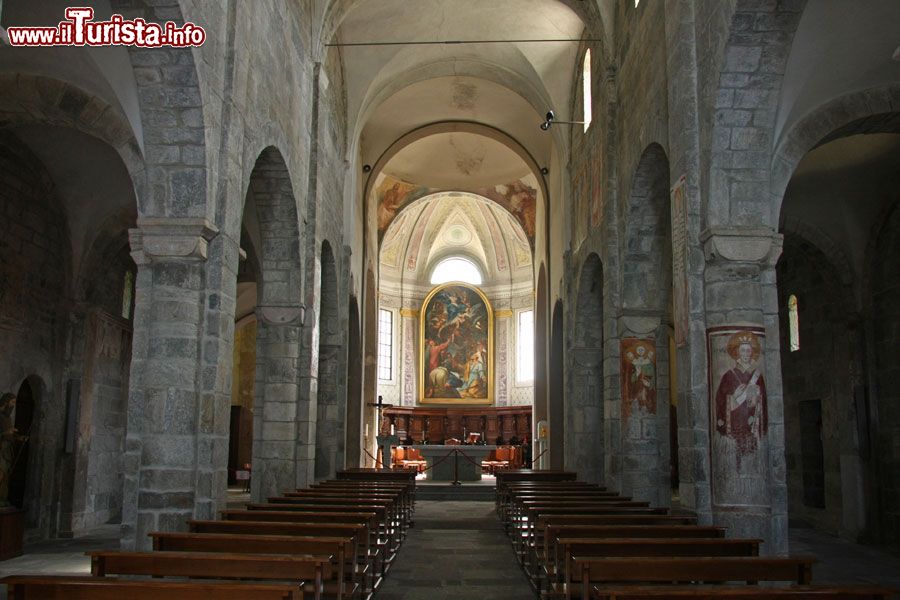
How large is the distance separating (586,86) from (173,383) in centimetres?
1271

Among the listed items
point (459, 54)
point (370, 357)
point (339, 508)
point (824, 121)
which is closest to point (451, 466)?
point (370, 357)

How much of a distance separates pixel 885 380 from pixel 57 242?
14.5 meters

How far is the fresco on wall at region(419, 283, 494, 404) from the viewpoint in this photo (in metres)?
35.4

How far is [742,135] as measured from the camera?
9039 millimetres

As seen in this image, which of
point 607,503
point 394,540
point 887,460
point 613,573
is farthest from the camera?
point 887,460

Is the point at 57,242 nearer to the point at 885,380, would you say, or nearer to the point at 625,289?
the point at 625,289

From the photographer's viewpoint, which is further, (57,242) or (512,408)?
(512,408)

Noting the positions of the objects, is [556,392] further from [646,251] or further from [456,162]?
[646,251]

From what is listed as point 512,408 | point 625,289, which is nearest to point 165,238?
point 625,289

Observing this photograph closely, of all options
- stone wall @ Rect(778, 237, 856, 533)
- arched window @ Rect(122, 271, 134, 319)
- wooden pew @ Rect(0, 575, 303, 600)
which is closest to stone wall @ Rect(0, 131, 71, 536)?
arched window @ Rect(122, 271, 134, 319)

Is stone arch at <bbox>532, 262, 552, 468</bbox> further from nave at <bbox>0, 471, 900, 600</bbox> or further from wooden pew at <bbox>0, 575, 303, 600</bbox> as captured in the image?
wooden pew at <bbox>0, 575, 303, 600</bbox>

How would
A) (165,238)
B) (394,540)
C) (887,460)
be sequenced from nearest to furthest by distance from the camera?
1. (165,238)
2. (394,540)
3. (887,460)

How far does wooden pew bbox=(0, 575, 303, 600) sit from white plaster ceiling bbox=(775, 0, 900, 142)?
7.95 metres

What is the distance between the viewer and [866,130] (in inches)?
464
